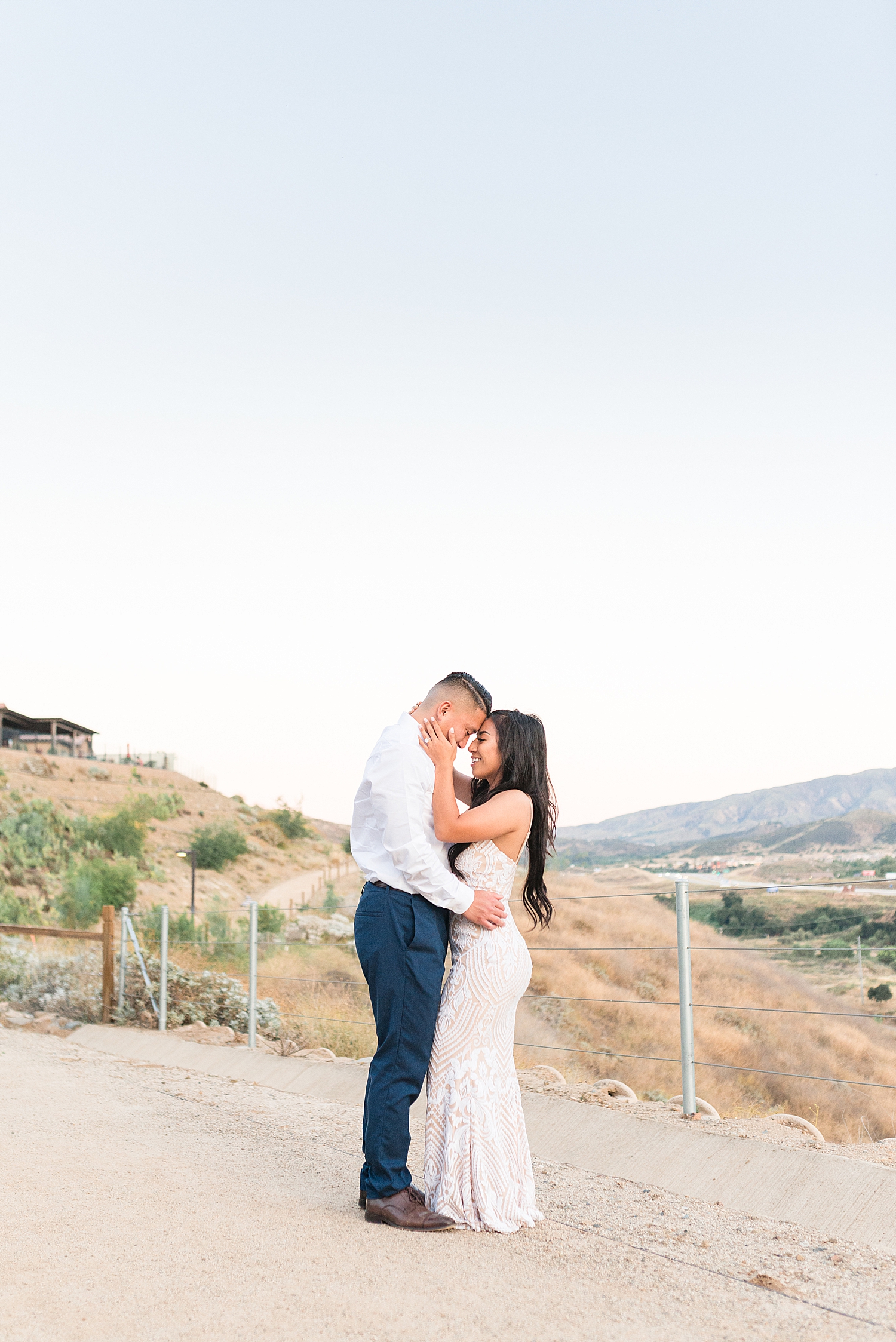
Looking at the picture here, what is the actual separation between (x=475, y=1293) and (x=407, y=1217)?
0.62 meters

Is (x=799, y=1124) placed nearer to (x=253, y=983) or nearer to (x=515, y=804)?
(x=515, y=804)

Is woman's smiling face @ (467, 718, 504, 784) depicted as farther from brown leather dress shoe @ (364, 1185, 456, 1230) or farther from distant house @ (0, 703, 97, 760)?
distant house @ (0, 703, 97, 760)

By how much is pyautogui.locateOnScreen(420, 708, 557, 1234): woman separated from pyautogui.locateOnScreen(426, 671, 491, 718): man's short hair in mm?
71

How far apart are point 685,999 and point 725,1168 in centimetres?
90

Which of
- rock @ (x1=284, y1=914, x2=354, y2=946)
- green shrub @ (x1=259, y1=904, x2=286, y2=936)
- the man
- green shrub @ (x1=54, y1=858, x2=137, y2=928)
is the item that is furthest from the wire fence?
rock @ (x1=284, y1=914, x2=354, y2=946)

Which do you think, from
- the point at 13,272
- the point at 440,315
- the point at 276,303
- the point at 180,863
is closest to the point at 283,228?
the point at 276,303

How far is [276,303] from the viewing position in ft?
60.2

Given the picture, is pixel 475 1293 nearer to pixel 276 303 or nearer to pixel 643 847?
pixel 276 303

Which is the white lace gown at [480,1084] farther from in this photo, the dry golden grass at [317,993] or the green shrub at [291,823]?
the green shrub at [291,823]

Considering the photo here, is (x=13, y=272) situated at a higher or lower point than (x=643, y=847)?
higher

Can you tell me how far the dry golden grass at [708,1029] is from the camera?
50.1 ft

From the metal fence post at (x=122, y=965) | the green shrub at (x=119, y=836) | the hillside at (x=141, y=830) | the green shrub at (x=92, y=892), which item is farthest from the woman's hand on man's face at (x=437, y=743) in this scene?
the green shrub at (x=119, y=836)

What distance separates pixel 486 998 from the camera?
366 cm

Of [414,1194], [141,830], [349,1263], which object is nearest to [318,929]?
[141,830]
